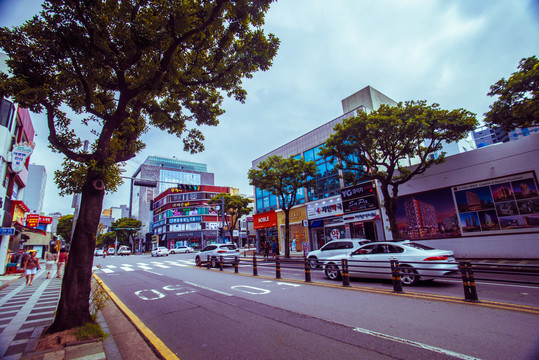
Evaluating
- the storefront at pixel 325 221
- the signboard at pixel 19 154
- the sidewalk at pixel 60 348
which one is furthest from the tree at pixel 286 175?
the signboard at pixel 19 154

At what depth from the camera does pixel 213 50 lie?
7.65m

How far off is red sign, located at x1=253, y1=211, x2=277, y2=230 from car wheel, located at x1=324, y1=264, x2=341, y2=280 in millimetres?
20016

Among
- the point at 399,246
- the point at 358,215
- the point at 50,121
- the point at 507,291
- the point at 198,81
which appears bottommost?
the point at 507,291

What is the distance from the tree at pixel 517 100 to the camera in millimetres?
11484

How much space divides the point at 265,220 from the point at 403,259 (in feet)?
→ 79.7

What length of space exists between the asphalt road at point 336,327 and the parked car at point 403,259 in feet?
5.80

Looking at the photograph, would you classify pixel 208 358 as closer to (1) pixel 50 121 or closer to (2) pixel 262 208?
(1) pixel 50 121

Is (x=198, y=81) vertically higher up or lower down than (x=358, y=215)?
higher up

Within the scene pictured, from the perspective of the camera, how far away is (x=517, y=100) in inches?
488

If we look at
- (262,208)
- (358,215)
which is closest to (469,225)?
(358,215)

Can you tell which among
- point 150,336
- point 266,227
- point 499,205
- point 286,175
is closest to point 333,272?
point 150,336

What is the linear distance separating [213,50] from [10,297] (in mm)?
11972

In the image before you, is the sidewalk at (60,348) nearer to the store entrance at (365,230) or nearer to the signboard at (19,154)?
the signboard at (19,154)

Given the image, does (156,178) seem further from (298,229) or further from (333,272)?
(333,272)
